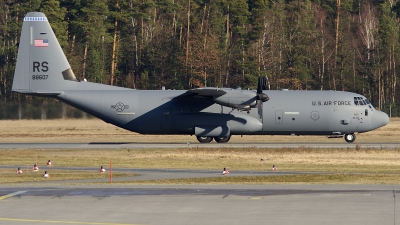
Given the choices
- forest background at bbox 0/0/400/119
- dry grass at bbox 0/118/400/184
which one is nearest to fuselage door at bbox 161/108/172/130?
dry grass at bbox 0/118/400/184

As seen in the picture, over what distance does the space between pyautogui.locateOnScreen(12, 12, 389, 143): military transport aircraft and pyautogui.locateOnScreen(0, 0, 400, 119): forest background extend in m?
34.2

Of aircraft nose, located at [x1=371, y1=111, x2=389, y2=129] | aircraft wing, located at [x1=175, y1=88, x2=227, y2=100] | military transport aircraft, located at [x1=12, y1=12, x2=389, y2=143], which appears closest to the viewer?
aircraft wing, located at [x1=175, y1=88, x2=227, y2=100]

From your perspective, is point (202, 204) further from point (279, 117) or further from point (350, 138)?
point (350, 138)

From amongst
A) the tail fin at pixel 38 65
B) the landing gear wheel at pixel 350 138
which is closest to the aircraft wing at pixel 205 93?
the tail fin at pixel 38 65

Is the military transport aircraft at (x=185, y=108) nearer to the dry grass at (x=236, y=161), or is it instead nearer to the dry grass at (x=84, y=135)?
the dry grass at (x=236, y=161)

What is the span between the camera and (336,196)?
763 inches

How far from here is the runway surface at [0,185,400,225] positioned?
52.4 ft

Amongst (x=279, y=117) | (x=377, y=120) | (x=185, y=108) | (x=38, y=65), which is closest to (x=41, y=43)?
(x=38, y=65)

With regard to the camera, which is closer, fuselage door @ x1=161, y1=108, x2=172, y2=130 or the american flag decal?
fuselage door @ x1=161, y1=108, x2=172, y2=130

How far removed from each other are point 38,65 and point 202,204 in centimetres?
2728

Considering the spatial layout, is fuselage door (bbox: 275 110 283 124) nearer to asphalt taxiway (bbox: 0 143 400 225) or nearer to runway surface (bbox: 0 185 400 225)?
asphalt taxiway (bbox: 0 143 400 225)

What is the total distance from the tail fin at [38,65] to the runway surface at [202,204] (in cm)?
2114

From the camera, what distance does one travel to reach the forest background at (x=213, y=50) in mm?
80812

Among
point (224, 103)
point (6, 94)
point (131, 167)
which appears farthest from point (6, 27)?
point (131, 167)
